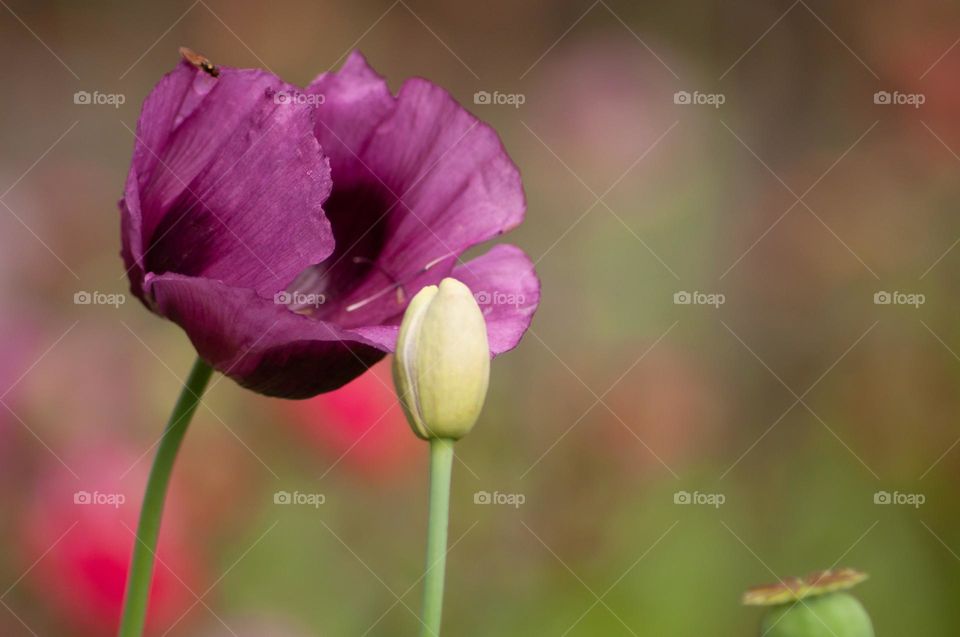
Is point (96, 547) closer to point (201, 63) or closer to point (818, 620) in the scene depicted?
point (201, 63)

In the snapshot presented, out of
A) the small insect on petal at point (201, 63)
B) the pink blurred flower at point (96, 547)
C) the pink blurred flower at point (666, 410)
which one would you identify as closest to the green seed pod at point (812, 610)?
the small insect on petal at point (201, 63)

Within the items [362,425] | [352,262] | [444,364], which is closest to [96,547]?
[362,425]

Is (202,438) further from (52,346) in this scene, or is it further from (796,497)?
(796,497)

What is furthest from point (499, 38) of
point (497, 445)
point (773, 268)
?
point (497, 445)

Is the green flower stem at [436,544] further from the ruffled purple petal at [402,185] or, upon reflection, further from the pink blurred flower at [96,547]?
the pink blurred flower at [96,547]

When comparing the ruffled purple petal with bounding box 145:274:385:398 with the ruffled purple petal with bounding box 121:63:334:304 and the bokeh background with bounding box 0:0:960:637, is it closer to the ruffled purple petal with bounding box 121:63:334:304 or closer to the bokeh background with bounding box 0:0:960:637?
the ruffled purple petal with bounding box 121:63:334:304
